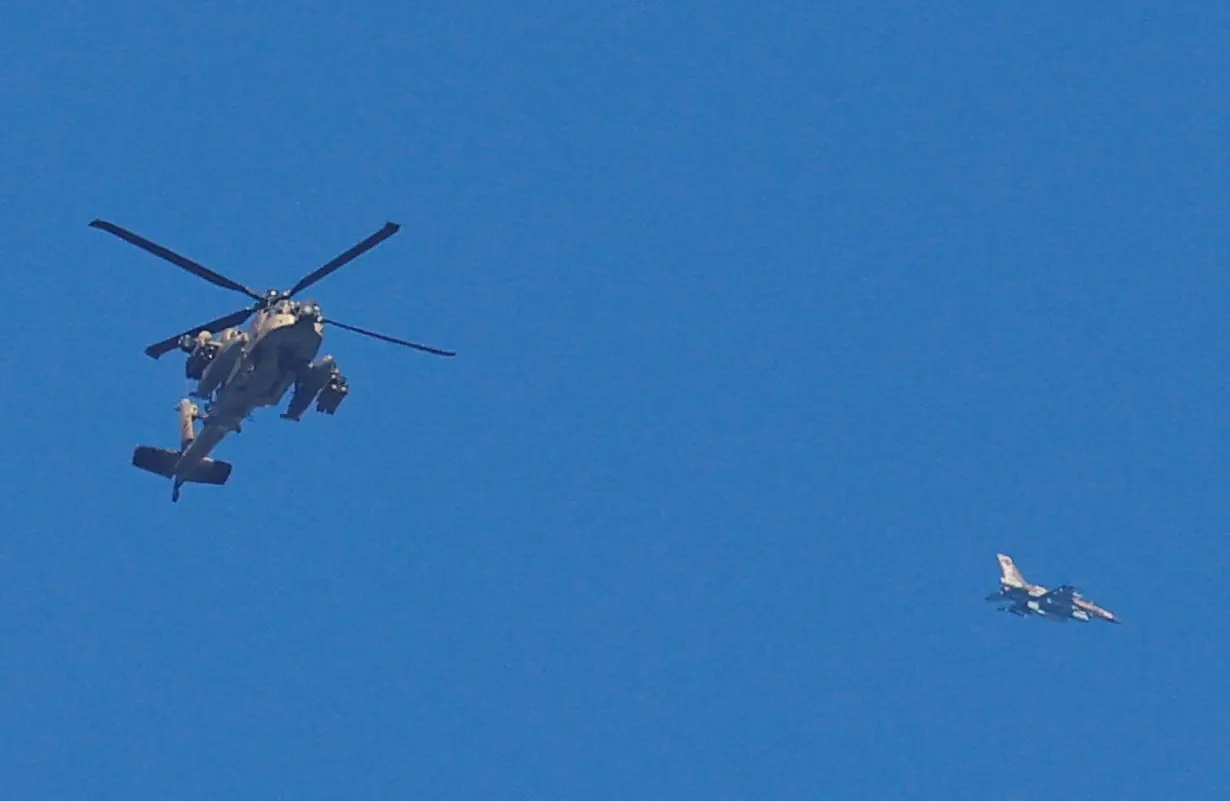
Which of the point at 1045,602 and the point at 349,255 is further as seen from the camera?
the point at 1045,602

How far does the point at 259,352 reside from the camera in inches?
2324

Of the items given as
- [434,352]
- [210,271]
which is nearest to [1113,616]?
[434,352]

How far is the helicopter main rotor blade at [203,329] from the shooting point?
59750mm

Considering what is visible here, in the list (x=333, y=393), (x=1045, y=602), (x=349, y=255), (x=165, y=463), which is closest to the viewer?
(x=349, y=255)

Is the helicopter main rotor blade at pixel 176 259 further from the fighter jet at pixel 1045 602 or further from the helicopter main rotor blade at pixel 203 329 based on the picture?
the fighter jet at pixel 1045 602

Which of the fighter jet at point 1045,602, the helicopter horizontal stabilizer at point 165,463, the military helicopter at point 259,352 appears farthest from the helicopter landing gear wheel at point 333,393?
the fighter jet at point 1045,602

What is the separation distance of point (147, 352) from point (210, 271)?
7074mm

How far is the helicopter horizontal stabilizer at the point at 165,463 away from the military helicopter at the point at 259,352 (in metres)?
3.61

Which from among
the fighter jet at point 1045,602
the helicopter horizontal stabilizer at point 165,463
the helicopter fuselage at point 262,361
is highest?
the fighter jet at point 1045,602

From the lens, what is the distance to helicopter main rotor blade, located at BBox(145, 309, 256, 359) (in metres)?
59.8

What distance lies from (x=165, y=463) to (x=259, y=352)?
13.4 m

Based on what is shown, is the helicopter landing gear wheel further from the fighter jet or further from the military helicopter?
the fighter jet

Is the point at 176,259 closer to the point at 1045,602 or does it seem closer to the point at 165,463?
the point at 165,463

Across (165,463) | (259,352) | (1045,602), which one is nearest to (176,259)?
(259,352)
